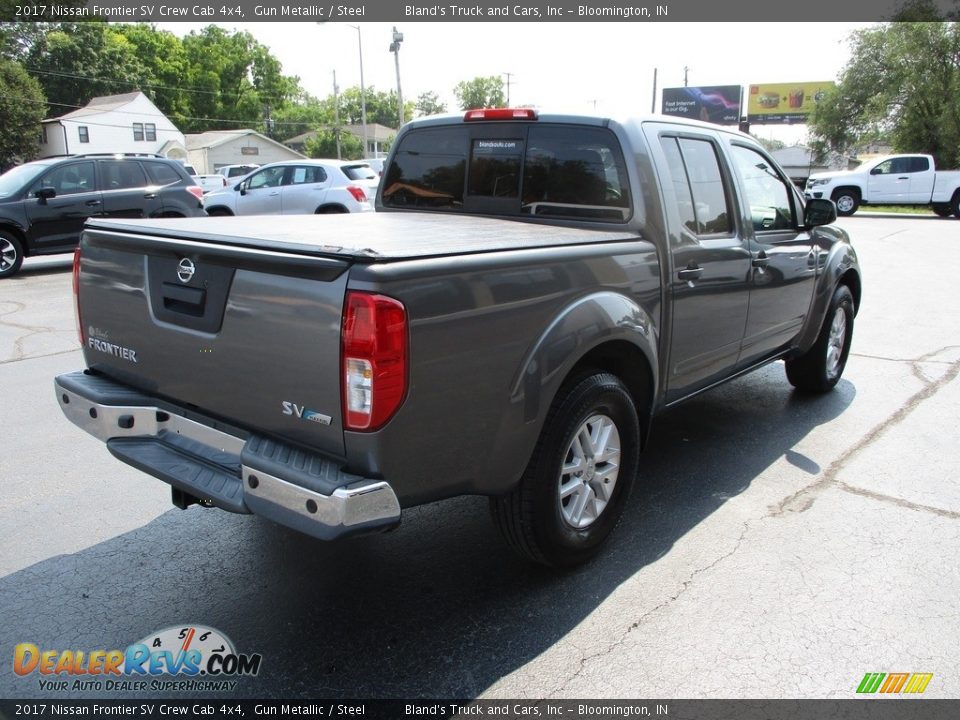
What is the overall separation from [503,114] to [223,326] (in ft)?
6.98

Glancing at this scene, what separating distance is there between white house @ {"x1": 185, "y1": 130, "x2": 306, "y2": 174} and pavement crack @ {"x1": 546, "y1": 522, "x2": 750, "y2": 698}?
7043 centimetres

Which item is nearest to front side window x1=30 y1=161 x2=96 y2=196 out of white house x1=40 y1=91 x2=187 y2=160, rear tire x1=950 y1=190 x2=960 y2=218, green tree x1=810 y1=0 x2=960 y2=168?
rear tire x1=950 y1=190 x2=960 y2=218

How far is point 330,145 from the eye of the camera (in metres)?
86.8

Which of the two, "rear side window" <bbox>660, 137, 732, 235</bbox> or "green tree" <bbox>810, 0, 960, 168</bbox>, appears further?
"green tree" <bbox>810, 0, 960, 168</bbox>

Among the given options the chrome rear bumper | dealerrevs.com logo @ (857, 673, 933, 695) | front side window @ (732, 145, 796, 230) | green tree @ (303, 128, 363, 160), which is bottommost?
dealerrevs.com logo @ (857, 673, 933, 695)

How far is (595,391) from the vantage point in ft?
10.4

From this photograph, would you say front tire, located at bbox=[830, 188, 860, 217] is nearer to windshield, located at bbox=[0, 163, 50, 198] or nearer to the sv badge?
windshield, located at bbox=[0, 163, 50, 198]

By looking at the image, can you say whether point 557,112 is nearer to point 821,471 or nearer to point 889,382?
point 821,471

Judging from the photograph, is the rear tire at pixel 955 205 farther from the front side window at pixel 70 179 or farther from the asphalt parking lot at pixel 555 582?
the front side window at pixel 70 179

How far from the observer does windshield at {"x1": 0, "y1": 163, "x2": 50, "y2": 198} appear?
37.3ft

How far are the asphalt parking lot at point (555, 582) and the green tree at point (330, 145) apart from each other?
8619 centimetres

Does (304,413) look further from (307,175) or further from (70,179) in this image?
(307,175)

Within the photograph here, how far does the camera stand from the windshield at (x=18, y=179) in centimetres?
1136

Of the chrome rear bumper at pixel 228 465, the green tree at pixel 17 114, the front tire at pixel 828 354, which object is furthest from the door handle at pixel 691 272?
the green tree at pixel 17 114
